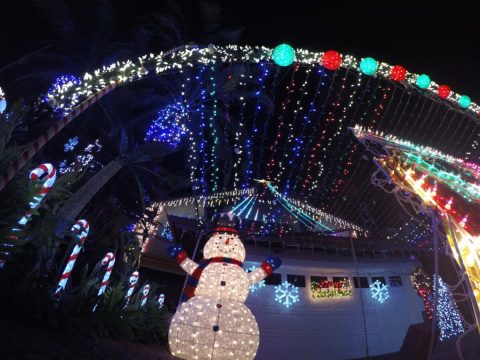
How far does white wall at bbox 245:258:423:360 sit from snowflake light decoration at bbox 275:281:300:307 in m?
0.18

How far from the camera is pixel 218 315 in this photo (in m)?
5.16

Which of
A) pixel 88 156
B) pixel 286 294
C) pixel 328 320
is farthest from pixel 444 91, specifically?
pixel 88 156

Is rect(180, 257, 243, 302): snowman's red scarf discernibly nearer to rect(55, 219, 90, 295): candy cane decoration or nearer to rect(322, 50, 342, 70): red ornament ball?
rect(55, 219, 90, 295): candy cane decoration

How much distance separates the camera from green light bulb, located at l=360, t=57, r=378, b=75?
6609mm

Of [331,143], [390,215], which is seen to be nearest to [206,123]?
[331,143]

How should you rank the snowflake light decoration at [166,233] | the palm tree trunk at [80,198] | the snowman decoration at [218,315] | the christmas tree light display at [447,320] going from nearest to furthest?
the snowman decoration at [218,315] < the palm tree trunk at [80,198] < the christmas tree light display at [447,320] < the snowflake light decoration at [166,233]

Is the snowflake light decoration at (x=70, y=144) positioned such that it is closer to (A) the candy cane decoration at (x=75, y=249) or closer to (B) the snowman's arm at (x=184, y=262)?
(A) the candy cane decoration at (x=75, y=249)

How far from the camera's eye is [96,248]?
792cm

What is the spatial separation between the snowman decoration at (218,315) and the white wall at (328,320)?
6.35 m

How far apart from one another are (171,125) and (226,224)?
8.22m

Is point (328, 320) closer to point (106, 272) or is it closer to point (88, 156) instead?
point (106, 272)

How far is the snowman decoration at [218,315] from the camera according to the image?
5.02 meters

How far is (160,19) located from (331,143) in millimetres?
8900

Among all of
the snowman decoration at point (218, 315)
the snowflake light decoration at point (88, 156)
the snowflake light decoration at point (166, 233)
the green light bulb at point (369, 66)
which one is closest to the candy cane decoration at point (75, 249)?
the snowman decoration at point (218, 315)
